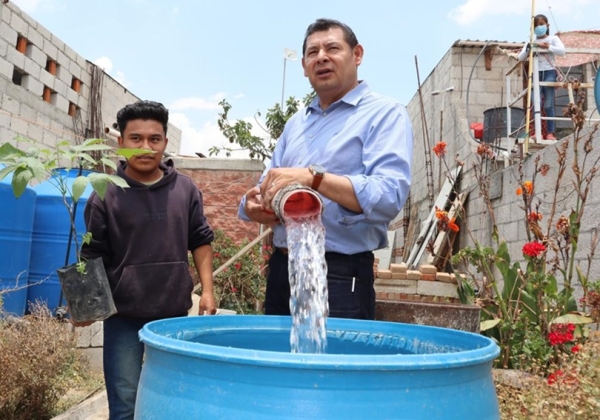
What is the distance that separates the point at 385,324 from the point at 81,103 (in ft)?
21.9

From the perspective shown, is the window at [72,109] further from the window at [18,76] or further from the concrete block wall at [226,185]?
the concrete block wall at [226,185]

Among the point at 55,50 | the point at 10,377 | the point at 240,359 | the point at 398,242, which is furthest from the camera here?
the point at 398,242

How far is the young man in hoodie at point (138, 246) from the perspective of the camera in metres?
1.81

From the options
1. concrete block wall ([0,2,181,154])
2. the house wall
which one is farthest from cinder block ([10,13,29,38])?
the house wall

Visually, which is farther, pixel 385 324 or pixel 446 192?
pixel 446 192

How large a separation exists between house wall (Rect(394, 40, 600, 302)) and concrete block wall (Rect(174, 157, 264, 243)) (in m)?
2.16

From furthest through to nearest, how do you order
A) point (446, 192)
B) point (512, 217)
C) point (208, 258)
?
point (446, 192) → point (512, 217) → point (208, 258)

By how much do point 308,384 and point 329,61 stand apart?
1.11 metres

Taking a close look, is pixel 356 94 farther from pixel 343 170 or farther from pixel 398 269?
pixel 398 269

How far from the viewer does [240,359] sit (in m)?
0.73

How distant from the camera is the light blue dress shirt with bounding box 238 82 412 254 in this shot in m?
Answer: 1.30

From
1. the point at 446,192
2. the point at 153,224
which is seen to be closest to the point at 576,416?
the point at 153,224

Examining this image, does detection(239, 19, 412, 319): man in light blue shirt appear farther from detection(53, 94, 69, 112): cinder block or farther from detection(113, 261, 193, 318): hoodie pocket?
detection(53, 94, 69, 112): cinder block

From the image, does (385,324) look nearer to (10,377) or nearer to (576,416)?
(576,416)
